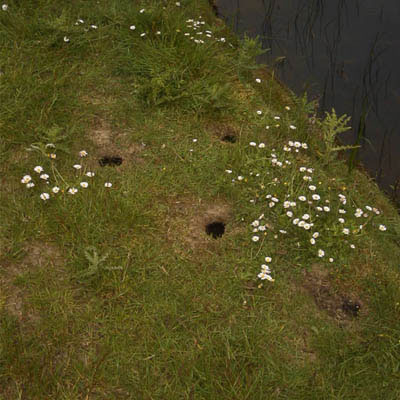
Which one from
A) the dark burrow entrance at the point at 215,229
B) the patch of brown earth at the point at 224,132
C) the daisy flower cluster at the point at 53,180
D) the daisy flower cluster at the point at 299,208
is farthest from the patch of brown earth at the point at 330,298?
the daisy flower cluster at the point at 53,180

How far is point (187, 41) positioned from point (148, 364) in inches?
117

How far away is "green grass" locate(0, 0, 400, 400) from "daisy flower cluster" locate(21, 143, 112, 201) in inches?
0.9

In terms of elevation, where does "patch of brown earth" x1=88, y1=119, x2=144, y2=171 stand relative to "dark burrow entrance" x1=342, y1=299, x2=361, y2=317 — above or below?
above

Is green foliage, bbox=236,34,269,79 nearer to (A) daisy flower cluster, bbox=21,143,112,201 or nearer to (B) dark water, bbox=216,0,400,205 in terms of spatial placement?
(B) dark water, bbox=216,0,400,205

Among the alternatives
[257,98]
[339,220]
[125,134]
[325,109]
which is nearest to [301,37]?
[325,109]

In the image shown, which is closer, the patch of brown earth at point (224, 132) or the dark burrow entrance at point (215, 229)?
the dark burrow entrance at point (215, 229)

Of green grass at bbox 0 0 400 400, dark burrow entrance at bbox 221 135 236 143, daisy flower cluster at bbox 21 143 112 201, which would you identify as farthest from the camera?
dark burrow entrance at bbox 221 135 236 143

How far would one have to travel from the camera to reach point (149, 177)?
3.57 m

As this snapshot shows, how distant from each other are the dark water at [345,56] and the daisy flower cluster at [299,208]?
1.18 meters

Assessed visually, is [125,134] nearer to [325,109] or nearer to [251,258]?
[251,258]

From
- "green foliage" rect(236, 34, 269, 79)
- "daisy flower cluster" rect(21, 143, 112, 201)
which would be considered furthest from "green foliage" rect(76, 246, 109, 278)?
"green foliage" rect(236, 34, 269, 79)

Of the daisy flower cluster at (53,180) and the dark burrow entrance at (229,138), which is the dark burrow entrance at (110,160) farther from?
the dark burrow entrance at (229,138)

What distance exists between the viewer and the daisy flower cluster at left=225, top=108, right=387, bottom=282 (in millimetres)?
3127

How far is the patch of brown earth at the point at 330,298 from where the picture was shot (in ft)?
9.47
